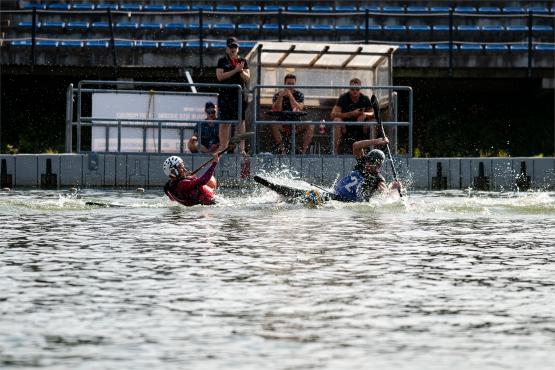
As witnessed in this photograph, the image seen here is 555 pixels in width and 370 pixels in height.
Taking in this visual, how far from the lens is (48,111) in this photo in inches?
1313

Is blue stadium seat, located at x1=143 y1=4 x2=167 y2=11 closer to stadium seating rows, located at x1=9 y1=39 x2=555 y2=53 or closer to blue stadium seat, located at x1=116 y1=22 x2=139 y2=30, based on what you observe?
blue stadium seat, located at x1=116 y1=22 x2=139 y2=30

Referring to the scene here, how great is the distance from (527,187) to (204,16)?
14320mm

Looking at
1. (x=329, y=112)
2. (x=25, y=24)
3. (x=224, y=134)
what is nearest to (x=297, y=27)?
(x=25, y=24)

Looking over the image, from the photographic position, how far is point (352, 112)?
74.7 feet

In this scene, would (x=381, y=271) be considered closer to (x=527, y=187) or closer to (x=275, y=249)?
(x=275, y=249)

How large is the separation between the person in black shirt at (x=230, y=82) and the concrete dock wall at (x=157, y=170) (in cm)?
51

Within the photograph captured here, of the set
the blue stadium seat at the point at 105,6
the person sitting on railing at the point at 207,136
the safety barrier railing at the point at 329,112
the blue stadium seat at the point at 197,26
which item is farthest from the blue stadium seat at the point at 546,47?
the person sitting on railing at the point at 207,136

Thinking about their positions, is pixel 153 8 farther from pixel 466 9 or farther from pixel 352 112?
pixel 352 112

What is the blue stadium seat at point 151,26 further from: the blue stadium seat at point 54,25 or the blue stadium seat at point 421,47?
the blue stadium seat at point 421,47

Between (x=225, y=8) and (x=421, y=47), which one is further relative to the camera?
(x=225, y=8)

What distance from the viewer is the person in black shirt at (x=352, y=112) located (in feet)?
74.8

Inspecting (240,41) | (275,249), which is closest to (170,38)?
(240,41)

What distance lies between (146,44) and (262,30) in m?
3.19

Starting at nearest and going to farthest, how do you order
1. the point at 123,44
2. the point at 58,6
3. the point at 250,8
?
the point at 123,44, the point at 58,6, the point at 250,8
